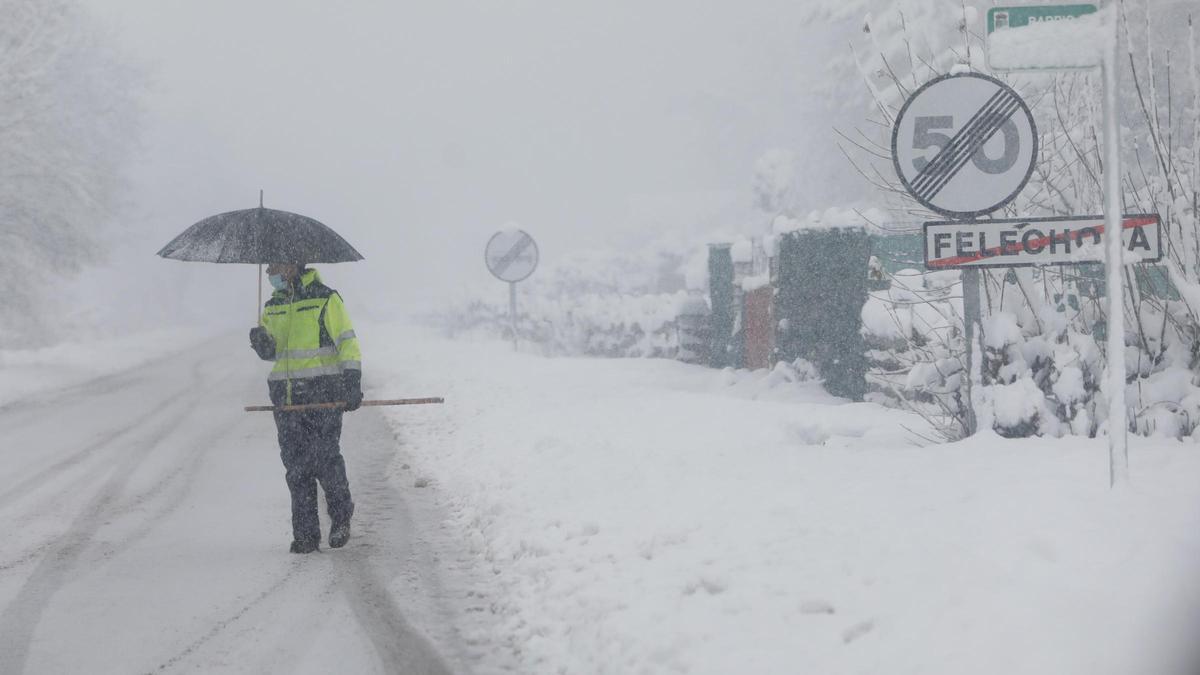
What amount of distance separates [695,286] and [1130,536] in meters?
14.5

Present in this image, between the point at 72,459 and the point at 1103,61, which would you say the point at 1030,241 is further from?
the point at 72,459

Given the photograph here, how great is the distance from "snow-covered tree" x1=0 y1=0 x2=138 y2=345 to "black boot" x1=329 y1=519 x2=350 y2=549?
17.4m

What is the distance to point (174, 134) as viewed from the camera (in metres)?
83.7

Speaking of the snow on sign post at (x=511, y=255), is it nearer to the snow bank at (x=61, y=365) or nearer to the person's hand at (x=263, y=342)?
the snow bank at (x=61, y=365)

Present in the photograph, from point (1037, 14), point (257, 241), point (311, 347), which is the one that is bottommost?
point (311, 347)

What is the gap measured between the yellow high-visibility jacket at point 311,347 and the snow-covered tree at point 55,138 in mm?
16886

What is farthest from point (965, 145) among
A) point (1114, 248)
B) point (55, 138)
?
point (55, 138)

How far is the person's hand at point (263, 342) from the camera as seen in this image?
6.49 metres

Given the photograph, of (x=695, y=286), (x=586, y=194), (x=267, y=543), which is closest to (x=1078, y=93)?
(x=267, y=543)

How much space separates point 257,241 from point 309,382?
92 cm

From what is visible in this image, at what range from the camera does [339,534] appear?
6.63 metres

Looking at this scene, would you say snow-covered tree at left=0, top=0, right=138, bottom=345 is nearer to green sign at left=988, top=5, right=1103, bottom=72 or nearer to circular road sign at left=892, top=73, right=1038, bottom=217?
circular road sign at left=892, top=73, right=1038, bottom=217

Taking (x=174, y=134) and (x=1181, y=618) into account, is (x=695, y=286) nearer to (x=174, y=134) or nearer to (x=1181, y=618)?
(x=1181, y=618)

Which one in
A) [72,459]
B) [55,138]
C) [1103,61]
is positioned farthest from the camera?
[55,138]
